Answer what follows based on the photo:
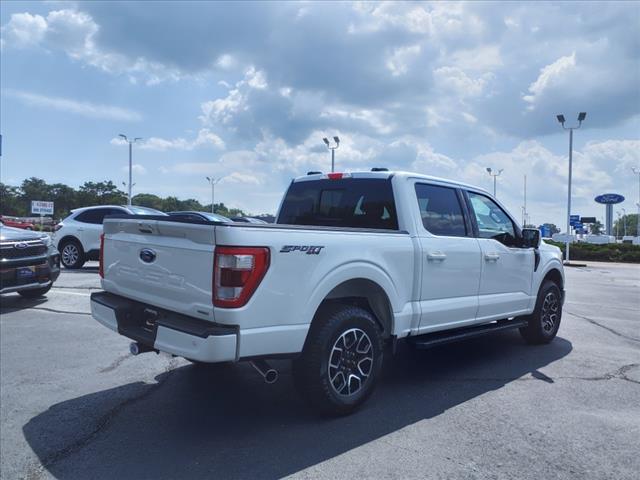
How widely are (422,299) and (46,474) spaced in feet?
10.2

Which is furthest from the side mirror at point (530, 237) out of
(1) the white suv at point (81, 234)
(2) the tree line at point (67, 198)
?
(2) the tree line at point (67, 198)

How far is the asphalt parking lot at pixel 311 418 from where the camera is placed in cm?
322

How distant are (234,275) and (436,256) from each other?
213cm

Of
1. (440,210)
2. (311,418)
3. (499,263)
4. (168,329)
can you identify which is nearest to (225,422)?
(311,418)

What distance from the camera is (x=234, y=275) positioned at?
3244 mm

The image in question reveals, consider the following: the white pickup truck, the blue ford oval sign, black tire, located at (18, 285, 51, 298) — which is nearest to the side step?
the white pickup truck

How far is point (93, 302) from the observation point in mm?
4402

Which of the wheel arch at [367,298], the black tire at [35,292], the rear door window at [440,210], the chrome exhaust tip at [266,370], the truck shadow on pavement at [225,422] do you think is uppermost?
the rear door window at [440,210]

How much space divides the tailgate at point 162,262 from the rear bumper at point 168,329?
7 centimetres

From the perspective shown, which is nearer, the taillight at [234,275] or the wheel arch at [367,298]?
the taillight at [234,275]

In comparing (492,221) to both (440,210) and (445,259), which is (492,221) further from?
(445,259)

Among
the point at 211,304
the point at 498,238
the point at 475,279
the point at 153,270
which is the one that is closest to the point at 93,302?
the point at 153,270

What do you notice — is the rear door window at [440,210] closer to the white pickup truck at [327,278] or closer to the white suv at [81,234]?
the white pickup truck at [327,278]

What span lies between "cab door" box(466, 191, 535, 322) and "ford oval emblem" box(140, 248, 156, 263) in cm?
324
